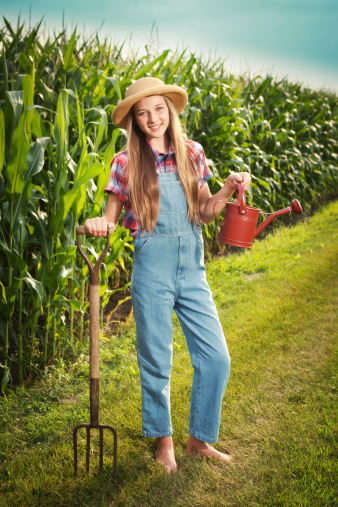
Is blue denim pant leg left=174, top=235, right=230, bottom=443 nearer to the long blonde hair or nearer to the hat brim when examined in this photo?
the long blonde hair

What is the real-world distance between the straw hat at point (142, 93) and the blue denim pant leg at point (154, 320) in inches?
21.0

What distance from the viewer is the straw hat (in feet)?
5.94

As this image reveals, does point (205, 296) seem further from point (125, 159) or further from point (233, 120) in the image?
point (233, 120)

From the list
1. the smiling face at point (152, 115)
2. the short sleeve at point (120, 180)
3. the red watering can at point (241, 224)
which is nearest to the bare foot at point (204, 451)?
the red watering can at point (241, 224)

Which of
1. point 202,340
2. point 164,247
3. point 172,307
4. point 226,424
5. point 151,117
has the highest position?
point 151,117

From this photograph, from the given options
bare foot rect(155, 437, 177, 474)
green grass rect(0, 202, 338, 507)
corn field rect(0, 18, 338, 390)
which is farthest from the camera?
corn field rect(0, 18, 338, 390)

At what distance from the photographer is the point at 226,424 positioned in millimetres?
2309

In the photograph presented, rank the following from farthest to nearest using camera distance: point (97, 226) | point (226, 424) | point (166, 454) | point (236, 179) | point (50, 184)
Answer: point (50, 184), point (226, 424), point (166, 454), point (236, 179), point (97, 226)

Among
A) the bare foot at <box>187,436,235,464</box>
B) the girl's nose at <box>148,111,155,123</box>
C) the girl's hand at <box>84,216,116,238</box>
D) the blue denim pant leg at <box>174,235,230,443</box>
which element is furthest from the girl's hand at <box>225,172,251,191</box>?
the bare foot at <box>187,436,235,464</box>

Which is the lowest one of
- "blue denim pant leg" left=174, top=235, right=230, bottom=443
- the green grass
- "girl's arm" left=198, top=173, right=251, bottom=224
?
the green grass

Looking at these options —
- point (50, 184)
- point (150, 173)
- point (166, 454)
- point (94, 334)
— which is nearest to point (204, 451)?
point (166, 454)

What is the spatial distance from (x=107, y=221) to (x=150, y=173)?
0.26 metres

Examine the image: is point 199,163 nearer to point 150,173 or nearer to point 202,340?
point 150,173

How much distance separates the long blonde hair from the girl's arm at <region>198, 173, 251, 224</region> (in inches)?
2.8
